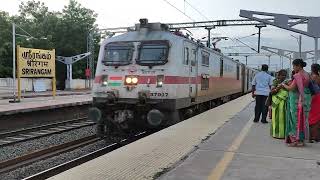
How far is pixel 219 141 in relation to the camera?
33.2ft

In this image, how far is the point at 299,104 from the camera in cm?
924

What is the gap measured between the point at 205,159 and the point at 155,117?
499 cm

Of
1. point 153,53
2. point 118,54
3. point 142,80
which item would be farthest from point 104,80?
point 153,53

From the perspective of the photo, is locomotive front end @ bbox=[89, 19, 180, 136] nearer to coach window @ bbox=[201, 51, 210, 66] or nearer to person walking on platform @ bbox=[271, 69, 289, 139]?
coach window @ bbox=[201, 51, 210, 66]

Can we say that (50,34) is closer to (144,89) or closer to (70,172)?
(144,89)

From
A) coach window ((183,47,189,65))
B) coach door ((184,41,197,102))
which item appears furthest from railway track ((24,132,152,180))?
coach window ((183,47,189,65))

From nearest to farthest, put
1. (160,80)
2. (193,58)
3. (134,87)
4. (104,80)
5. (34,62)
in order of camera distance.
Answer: (160,80) < (134,87) < (104,80) < (193,58) < (34,62)

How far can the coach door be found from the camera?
14.6m

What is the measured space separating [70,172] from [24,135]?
10.3 metres

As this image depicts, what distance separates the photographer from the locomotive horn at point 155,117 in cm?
1301

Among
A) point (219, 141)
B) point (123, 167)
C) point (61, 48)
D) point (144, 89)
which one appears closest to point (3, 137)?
point (144, 89)

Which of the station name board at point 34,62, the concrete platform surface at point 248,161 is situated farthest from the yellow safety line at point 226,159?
the station name board at point 34,62

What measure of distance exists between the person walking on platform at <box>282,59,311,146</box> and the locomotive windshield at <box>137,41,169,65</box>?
475cm

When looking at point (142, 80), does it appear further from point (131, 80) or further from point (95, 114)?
point (95, 114)
